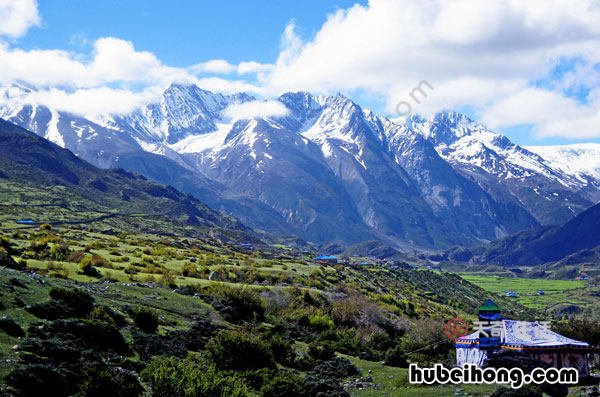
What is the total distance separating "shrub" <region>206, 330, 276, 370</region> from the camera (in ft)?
104

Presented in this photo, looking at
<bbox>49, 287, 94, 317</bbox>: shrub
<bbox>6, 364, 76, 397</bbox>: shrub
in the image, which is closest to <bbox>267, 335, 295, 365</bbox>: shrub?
<bbox>49, 287, 94, 317</bbox>: shrub

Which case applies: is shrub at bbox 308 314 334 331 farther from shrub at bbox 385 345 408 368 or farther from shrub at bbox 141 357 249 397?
shrub at bbox 141 357 249 397

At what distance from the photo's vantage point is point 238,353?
32312mm

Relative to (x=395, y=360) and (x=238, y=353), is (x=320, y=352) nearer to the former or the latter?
(x=395, y=360)

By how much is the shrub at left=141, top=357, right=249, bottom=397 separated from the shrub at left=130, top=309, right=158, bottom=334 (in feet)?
28.3

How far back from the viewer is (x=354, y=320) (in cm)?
5838

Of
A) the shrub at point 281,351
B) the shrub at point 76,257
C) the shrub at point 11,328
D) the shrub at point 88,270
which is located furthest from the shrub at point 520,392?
the shrub at point 76,257

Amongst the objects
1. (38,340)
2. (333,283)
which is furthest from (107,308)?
(333,283)

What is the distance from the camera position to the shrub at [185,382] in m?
23.7

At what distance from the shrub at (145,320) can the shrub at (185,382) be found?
28.3 ft

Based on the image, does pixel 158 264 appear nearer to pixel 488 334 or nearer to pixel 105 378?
pixel 488 334

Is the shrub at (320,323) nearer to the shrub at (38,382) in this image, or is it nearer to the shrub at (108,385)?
the shrub at (108,385)

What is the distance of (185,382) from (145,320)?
11.5m

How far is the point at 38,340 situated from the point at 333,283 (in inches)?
2543
